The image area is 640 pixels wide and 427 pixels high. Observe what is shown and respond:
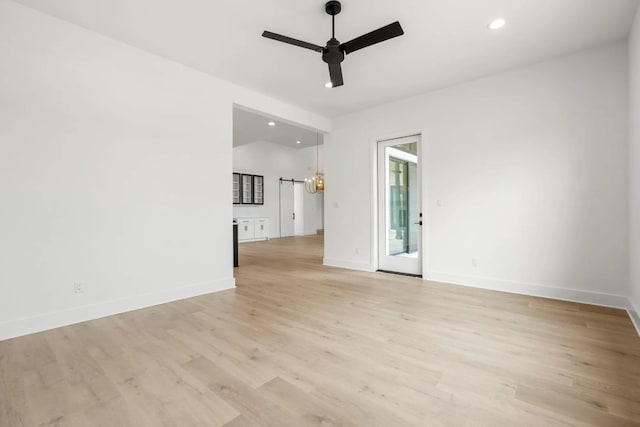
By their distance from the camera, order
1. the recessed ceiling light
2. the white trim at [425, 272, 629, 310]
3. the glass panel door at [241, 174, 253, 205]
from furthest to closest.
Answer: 1. the glass panel door at [241, 174, 253, 205]
2. the white trim at [425, 272, 629, 310]
3. the recessed ceiling light

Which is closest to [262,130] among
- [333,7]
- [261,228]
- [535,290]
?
[261,228]

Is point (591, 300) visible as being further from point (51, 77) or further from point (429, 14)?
point (51, 77)

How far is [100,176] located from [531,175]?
4.98 metres

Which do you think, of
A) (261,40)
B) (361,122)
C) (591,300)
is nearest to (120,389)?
(261,40)

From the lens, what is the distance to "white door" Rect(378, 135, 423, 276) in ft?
16.0

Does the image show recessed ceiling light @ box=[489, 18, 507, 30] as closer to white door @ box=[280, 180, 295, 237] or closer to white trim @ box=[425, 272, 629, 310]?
white trim @ box=[425, 272, 629, 310]

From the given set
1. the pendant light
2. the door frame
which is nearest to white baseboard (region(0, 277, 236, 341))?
the door frame

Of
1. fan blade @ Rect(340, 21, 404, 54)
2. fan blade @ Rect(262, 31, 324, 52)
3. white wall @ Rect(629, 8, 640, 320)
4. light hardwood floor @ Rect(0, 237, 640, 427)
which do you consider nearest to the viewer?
light hardwood floor @ Rect(0, 237, 640, 427)

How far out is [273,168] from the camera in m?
11.0

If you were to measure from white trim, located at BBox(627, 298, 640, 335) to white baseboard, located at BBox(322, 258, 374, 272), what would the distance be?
3177mm

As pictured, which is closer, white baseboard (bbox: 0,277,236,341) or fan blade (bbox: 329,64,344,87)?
white baseboard (bbox: 0,277,236,341)

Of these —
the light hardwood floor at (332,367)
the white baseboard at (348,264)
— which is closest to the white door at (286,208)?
the white baseboard at (348,264)

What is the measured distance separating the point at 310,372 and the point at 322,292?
194 centimetres

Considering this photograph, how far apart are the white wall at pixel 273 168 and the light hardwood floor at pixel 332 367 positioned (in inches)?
284
